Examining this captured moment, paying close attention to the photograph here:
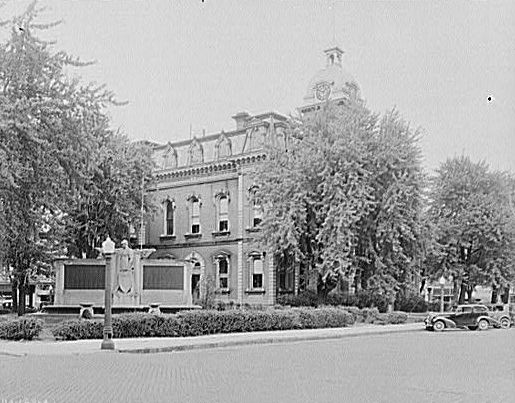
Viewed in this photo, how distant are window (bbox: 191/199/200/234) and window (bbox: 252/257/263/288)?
5.65 metres

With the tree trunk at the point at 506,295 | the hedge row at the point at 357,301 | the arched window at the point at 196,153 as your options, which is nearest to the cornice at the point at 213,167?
the arched window at the point at 196,153

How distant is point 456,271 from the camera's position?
46781mm

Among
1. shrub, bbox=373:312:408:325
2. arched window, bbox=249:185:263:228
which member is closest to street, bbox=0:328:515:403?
shrub, bbox=373:312:408:325

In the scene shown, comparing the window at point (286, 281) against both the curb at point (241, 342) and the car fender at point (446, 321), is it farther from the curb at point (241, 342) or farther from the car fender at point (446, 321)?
the curb at point (241, 342)

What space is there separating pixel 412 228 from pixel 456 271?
1157 centimetres

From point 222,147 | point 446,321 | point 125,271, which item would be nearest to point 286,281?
point 222,147

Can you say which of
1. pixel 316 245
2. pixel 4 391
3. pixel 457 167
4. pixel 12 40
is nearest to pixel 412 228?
pixel 316 245

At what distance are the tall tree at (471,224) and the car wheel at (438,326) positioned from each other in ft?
54.8

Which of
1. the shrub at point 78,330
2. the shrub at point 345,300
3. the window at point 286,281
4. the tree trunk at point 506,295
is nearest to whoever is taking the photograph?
the shrub at point 78,330

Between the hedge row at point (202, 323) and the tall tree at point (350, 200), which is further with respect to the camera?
the tall tree at point (350, 200)

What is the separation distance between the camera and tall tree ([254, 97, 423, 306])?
1394 inches

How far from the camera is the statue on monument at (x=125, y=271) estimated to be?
91.2ft

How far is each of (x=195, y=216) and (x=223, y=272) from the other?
4706 mm

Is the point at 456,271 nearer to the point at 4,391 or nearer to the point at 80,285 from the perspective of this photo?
the point at 80,285
